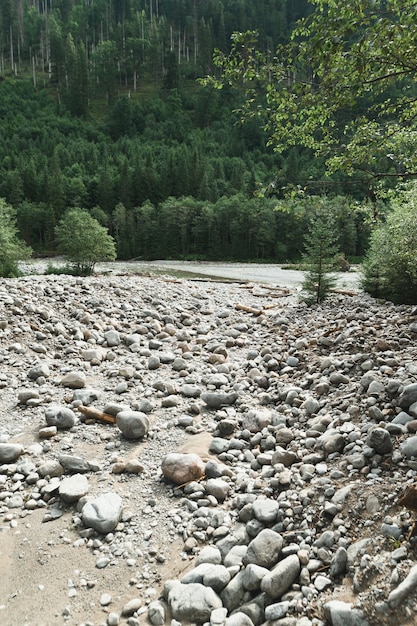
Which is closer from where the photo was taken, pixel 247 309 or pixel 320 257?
pixel 320 257

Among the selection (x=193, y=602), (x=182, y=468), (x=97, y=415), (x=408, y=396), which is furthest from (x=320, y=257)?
(x=193, y=602)

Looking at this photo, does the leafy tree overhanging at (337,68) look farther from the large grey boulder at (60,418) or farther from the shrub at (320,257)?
the shrub at (320,257)

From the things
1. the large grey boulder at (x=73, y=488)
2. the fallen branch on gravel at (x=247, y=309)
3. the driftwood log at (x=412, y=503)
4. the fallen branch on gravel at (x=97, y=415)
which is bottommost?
the large grey boulder at (x=73, y=488)

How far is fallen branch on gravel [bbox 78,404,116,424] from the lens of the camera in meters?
6.22

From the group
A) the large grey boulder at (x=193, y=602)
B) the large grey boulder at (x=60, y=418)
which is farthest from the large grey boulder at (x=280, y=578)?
the large grey boulder at (x=60, y=418)

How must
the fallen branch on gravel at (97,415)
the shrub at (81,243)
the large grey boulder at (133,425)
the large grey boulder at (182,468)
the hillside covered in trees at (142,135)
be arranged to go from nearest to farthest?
the large grey boulder at (182,468) < the large grey boulder at (133,425) < the fallen branch on gravel at (97,415) < the shrub at (81,243) < the hillside covered in trees at (142,135)

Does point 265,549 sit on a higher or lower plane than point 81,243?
lower

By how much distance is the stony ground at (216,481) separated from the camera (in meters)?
3.14

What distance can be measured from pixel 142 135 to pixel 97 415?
139 m

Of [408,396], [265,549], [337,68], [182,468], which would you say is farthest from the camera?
[408,396]

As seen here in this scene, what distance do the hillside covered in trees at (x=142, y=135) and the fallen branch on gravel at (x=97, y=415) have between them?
36.5 metres

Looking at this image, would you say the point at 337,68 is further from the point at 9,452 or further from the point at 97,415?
the point at 9,452

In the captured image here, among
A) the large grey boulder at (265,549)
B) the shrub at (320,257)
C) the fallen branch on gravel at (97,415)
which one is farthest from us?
the shrub at (320,257)

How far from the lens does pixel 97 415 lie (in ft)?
20.6
